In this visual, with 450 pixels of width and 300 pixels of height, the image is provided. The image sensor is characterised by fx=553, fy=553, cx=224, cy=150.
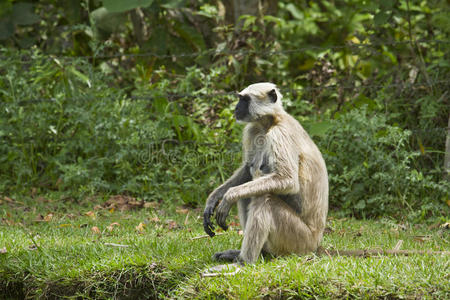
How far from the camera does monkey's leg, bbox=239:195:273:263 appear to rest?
4.23m

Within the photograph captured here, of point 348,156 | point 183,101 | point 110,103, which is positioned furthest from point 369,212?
point 110,103

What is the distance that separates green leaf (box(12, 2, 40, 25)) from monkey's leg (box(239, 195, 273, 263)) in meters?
7.71

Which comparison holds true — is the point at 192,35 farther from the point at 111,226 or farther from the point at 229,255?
the point at 229,255

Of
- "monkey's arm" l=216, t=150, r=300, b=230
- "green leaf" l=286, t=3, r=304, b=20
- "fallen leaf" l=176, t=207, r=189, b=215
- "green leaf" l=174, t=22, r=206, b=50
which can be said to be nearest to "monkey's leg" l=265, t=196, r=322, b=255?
"monkey's arm" l=216, t=150, r=300, b=230

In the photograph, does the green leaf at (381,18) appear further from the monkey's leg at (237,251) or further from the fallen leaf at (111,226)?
the fallen leaf at (111,226)

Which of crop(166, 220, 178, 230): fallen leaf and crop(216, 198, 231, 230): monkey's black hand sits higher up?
crop(216, 198, 231, 230): monkey's black hand

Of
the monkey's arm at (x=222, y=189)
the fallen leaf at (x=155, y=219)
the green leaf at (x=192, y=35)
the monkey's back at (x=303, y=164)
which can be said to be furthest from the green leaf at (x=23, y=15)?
the monkey's back at (x=303, y=164)

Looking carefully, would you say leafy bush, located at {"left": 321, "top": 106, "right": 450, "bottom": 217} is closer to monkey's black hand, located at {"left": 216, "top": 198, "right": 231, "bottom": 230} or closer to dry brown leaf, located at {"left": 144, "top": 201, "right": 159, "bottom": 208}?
dry brown leaf, located at {"left": 144, "top": 201, "right": 159, "bottom": 208}

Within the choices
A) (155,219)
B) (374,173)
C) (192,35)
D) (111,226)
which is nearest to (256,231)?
(111,226)

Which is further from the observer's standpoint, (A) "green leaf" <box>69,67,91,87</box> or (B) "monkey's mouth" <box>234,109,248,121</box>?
(A) "green leaf" <box>69,67,91,87</box>

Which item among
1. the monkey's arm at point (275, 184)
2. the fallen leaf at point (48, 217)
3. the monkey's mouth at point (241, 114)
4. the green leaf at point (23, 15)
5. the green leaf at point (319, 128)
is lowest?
the fallen leaf at point (48, 217)

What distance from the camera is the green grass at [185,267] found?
12.6ft

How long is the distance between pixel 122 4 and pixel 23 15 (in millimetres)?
2689

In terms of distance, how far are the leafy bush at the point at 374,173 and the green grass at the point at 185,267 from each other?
0.64 metres
